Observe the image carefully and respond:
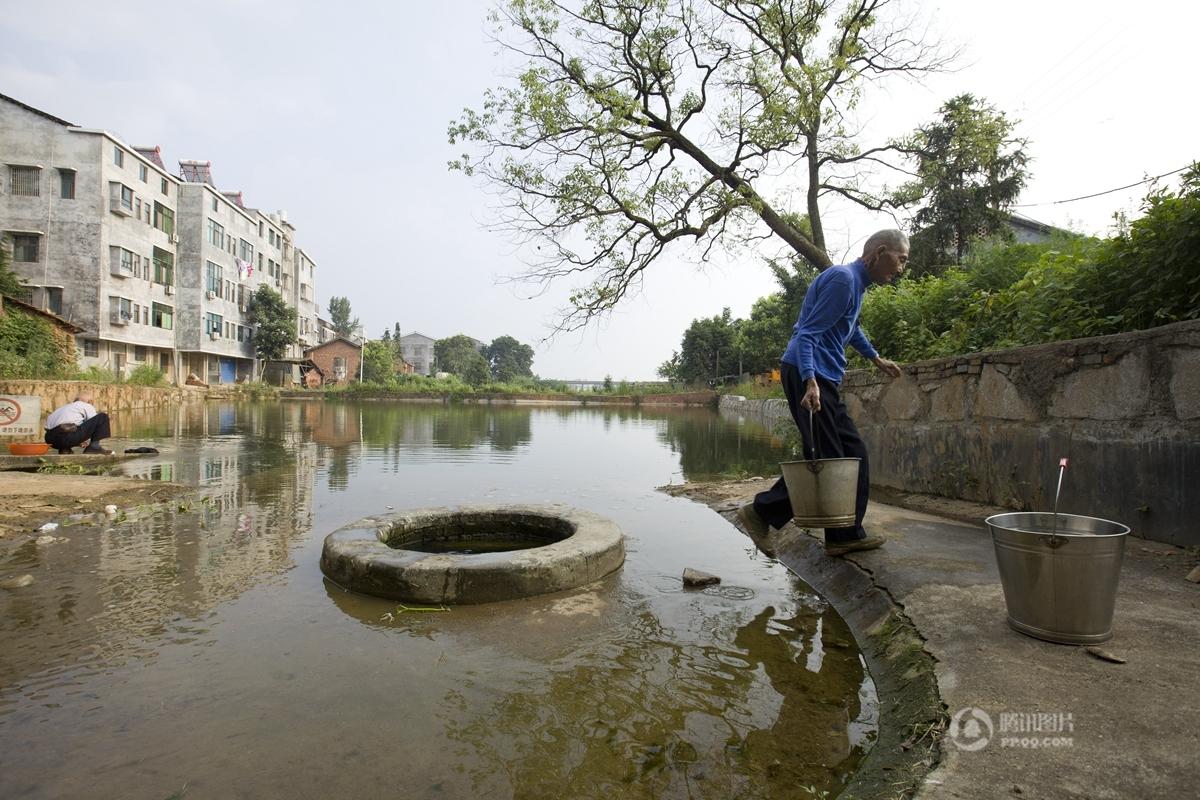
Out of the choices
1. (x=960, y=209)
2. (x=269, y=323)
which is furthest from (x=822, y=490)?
(x=269, y=323)

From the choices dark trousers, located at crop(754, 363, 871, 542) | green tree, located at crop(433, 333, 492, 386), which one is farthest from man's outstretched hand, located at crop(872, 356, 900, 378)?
green tree, located at crop(433, 333, 492, 386)

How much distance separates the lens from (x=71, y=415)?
29.3ft

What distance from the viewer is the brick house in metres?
51.1

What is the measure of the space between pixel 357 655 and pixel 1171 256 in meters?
5.06

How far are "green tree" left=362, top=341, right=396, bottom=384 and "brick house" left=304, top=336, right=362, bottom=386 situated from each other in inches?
33.6

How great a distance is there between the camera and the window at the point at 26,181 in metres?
26.9

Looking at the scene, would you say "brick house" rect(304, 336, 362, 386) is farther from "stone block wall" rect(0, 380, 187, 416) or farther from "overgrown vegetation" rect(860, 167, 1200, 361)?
"overgrown vegetation" rect(860, 167, 1200, 361)

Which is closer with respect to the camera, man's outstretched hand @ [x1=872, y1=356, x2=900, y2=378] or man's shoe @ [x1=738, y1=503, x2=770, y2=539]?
man's shoe @ [x1=738, y1=503, x2=770, y2=539]

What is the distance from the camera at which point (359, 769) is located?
2.01 metres

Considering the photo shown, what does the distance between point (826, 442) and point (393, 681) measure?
8.24 ft

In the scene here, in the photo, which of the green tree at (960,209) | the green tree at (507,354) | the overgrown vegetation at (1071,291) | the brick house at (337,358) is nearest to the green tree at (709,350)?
the green tree at (960,209)

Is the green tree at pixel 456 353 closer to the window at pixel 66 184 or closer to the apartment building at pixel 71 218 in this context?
the apartment building at pixel 71 218

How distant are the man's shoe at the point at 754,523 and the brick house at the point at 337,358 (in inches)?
2020

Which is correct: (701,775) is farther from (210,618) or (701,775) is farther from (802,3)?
(802,3)
